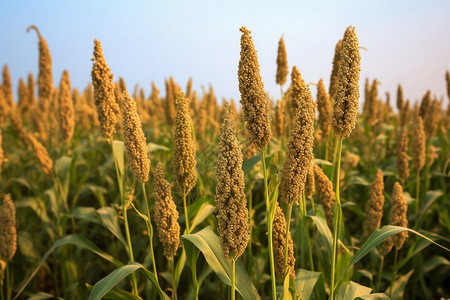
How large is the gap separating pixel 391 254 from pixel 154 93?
17.1ft

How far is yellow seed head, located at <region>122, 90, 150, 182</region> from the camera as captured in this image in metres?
2.63

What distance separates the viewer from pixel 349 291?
114 inches

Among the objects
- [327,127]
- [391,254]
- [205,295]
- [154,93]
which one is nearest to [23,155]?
[154,93]

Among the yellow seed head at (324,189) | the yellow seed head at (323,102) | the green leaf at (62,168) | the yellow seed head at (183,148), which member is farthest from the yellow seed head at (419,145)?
the green leaf at (62,168)

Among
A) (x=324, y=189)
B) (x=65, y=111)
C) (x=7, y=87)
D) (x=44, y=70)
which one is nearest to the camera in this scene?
(x=324, y=189)

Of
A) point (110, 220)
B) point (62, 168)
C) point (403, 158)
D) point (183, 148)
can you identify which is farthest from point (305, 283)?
point (62, 168)

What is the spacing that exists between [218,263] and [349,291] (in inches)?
40.8

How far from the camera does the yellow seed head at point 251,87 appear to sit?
6.71 ft

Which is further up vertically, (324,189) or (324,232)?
(324,189)

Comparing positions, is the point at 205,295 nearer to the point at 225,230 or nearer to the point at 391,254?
the point at 391,254

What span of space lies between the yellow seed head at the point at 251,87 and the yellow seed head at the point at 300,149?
0.19 metres

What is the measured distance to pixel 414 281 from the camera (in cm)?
474

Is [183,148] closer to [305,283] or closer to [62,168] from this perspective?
[305,283]

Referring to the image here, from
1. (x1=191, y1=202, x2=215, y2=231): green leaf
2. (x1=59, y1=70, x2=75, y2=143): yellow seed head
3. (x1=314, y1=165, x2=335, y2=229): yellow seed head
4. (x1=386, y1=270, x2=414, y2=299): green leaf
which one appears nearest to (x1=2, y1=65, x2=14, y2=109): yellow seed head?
(x1=59, y1=70, x2=75, y2=143): yellow seed head
